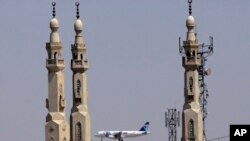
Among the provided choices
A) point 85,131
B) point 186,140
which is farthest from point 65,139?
point 186,140

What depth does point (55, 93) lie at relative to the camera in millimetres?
91125

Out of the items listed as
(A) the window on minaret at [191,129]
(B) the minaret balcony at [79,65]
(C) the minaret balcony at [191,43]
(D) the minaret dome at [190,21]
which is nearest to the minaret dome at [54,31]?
(B) the minaret balcony at [79,65]

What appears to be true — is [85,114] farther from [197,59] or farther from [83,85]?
[197,59]

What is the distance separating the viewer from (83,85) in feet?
300

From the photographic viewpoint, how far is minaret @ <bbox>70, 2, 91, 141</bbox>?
91312 millimetres

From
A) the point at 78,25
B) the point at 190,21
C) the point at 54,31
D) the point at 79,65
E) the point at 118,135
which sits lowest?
the point at 118,135

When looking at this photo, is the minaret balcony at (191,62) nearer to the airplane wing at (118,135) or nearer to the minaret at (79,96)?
the minaret at (79,96)

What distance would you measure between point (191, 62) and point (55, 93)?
909cm

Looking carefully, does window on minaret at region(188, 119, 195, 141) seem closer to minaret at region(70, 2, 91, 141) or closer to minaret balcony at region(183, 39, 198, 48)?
minaret balcony at region(183, 39, 198, 48)

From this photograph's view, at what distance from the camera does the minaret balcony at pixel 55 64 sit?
90500 millimetres

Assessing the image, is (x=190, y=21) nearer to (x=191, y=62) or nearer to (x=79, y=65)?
(x=191, y=62)

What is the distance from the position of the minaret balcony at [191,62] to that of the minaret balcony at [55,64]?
7.94 meters

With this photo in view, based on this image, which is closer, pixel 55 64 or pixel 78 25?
pixel 55 64

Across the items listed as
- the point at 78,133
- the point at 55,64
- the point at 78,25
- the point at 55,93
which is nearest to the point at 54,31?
the point at 78,25
